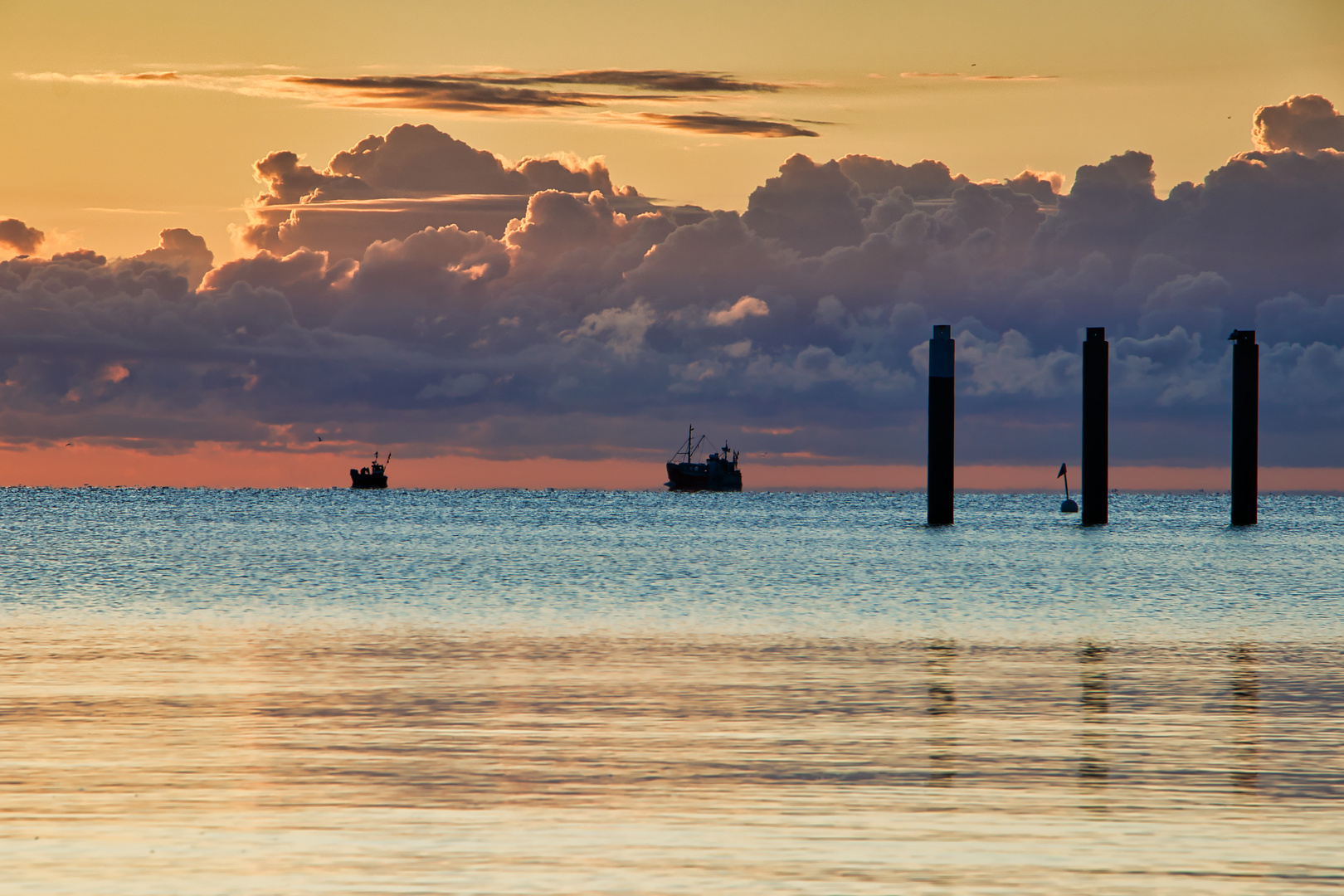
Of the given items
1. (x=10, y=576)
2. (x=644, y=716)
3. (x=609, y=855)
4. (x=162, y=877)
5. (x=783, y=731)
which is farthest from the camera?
(x=10, y=576)

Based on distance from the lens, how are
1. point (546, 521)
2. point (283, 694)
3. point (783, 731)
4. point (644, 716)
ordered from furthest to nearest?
1. point (546, 521)
2. point (283, 694)
3. point (644, 716)
4. point (783, 731)

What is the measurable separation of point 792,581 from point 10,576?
31536mm

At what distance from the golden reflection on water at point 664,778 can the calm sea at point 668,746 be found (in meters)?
0.06

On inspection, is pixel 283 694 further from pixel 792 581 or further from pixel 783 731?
pixel 792 581

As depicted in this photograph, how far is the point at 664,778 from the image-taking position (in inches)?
600

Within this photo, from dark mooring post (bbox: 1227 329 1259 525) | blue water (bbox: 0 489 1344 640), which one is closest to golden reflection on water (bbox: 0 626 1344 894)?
blue water (bbox: 0 489 1344 640)

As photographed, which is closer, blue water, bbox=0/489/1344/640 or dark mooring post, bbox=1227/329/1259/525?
blue water, bbox=0/489/1344/640

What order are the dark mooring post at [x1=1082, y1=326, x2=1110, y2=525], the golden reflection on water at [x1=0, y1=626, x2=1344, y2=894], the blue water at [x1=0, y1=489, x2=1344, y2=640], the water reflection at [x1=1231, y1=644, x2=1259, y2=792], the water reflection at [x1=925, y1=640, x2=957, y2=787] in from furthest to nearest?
the dark mooring post at [x1=1082, y1=326, x2=1110, y2=525] < the blue water at [x1=0, y1=489, x2=1344, y2=640] < the water reflection at [x1=925, y1=640, x2=957, y2=787] < the water reflection at [x1=1231, y1=644, x2=1259, y2=792] < the golden reflection on water at [x1=0, y1=626, x2=1344, y2=894]

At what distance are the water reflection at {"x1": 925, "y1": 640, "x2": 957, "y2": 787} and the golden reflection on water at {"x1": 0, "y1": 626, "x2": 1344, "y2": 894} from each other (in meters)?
0.08

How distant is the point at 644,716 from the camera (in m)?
19.9

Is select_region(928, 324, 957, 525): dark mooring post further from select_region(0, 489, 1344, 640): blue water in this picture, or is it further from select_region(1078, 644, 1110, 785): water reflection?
select_region(1078, 644, 1110, 785): water reflection

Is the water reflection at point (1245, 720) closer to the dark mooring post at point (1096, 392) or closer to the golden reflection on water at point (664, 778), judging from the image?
the golden reflection on water at point (664, 778)

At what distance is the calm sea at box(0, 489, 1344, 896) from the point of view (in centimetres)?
1162

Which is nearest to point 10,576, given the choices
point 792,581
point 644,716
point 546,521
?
point 792,581
